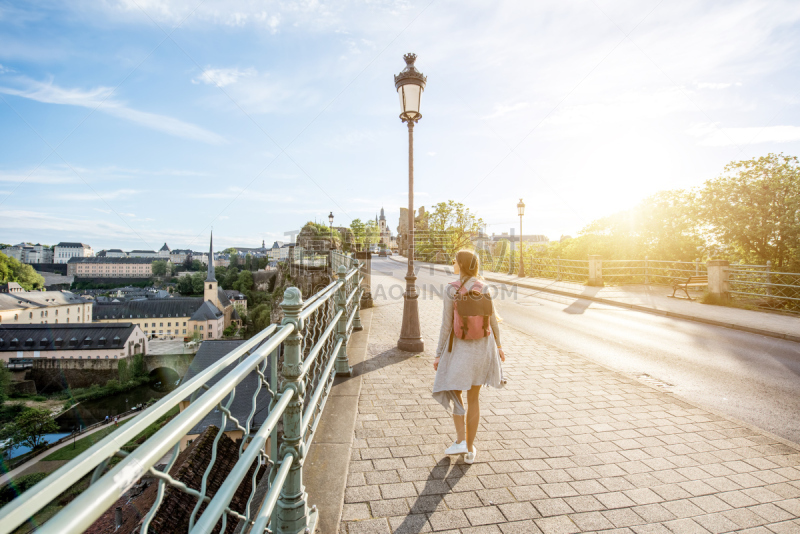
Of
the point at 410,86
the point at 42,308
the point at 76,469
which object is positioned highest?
the point at 410,86

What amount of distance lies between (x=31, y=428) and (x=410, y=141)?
5974 centimetres

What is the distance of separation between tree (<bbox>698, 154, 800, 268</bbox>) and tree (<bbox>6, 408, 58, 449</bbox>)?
64198 millimetres

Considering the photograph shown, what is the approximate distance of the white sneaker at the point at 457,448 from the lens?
349 cm

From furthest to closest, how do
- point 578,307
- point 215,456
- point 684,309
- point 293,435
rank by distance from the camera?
point 578,307 → point 684,309 → point 293,435 → point 215,456

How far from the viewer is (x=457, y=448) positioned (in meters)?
3.51

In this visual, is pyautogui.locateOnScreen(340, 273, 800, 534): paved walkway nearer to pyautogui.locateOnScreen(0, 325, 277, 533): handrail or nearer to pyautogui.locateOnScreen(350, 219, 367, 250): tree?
pyautogui.locateOnScreen(0, 325, 277, 533): handrail

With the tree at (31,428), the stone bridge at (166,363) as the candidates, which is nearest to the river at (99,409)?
the tree at (31,428)

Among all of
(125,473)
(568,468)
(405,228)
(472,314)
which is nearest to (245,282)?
(405,228)

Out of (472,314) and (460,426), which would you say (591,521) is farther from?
(472,314)

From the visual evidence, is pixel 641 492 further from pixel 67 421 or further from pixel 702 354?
pixel 67 421

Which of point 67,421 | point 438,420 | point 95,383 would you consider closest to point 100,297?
point 95,383

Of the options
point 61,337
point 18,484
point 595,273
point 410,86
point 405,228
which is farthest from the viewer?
point 405,228

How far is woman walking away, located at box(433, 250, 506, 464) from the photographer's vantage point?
137 inches

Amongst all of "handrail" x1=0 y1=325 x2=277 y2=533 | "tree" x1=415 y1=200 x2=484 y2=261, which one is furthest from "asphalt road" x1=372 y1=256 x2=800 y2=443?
"tree" x1=415 y1=200 x2=484 y2=261
